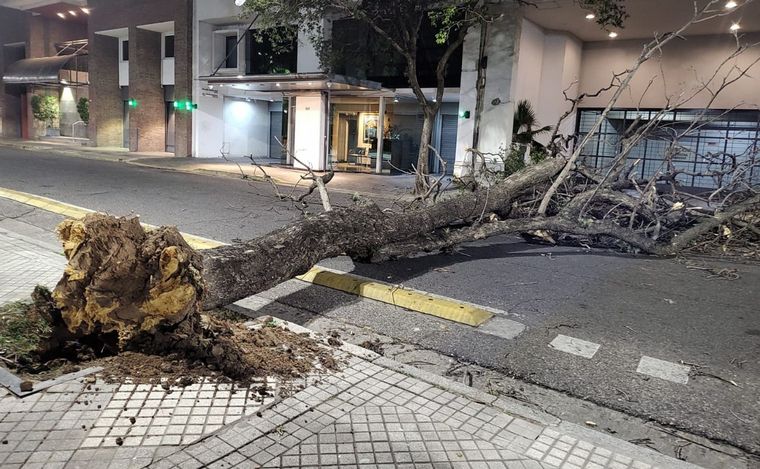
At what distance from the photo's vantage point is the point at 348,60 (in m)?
20.0

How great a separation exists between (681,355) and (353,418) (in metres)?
2.86

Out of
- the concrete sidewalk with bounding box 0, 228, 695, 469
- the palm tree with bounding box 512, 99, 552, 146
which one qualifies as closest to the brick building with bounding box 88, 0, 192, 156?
the palm tree with bounding box 512, 99, 552, 146

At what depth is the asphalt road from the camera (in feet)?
13.0

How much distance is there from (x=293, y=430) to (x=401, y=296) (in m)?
2.71

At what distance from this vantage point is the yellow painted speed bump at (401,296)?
5.33 metres

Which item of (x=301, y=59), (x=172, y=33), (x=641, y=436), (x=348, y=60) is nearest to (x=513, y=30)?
(x=348, y=60)

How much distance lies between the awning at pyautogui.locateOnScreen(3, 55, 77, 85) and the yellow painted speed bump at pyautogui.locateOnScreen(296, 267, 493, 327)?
30.6 meters

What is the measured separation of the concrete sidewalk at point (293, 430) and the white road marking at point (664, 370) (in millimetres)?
1174

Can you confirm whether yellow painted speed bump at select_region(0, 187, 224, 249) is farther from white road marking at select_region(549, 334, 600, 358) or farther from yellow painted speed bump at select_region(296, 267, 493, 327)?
white road marking at select_region(549, 334, 600, 358)

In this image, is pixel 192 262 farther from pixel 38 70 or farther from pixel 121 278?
pixel 38 70

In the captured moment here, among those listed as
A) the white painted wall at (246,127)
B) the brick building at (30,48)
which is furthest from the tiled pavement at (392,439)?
the brick building at (30,48)

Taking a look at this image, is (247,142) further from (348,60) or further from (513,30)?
(513,30)

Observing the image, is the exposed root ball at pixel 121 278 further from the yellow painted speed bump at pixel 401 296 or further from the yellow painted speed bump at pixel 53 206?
the yellow painted speed bump at pixel 53 206

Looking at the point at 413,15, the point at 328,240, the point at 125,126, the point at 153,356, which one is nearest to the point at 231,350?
the point at 153,356
